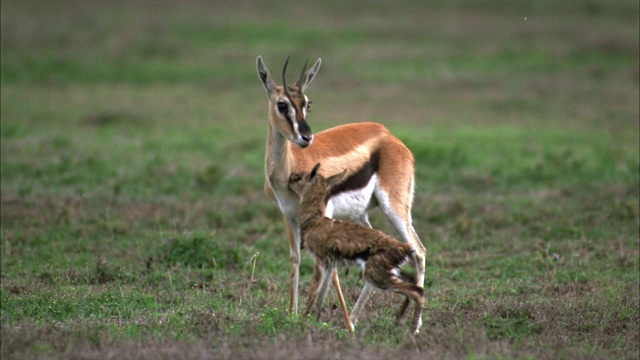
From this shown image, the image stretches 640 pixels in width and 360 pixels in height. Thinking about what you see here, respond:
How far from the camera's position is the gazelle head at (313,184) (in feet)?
21.6

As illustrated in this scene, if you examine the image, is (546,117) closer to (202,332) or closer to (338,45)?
(338,45)

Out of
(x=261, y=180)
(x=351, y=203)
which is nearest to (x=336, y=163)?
(x=351, y=203)

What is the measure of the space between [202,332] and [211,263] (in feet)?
8.61

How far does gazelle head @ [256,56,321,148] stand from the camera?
6582 mm

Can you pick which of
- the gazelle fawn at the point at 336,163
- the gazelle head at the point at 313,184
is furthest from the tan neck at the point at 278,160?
the gazelle head at the point at 313,184

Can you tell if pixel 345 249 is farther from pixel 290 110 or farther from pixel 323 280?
pixel 290 110

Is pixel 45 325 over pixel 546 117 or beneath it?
Result: over

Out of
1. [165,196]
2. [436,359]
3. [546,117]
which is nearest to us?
[436,359]

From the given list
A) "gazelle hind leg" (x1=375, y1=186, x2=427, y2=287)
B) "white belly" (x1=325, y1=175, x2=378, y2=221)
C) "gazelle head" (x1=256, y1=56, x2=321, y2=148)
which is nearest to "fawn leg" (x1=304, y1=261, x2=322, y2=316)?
"white belly" (x1=325, y1=175, x2=378, y2=221)

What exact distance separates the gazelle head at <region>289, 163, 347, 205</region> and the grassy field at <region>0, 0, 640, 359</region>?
918 millimetres

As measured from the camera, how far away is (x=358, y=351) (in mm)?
5594

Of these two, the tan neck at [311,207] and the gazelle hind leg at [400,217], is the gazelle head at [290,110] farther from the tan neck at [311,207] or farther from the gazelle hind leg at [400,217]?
the gazelle hind leg at [400,217]

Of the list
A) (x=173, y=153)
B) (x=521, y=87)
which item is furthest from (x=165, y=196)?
(x=521, y=87)

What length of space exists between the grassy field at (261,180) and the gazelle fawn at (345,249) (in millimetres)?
320
